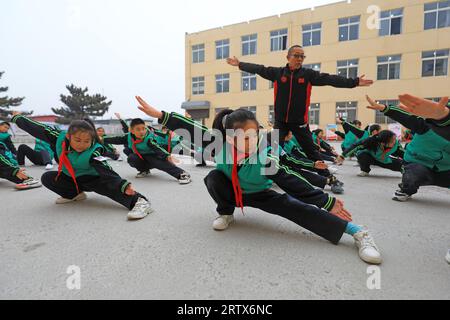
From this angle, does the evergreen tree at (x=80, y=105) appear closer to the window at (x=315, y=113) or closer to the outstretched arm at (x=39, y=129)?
the window at (x=315, y=113)

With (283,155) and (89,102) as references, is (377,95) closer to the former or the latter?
(283,155)

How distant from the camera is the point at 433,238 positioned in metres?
1.63

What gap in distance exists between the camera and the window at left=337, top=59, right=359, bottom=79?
14.6 m

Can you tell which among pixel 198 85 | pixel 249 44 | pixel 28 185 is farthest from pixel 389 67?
pixel 28 185

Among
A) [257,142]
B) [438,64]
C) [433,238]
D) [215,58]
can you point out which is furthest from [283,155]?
[215,58]

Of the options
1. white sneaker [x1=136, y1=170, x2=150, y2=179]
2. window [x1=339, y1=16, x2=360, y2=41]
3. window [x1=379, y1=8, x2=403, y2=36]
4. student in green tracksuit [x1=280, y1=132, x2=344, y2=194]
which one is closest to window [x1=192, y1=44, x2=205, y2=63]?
window [x1=339, y1=16, x2=360, y2=41]

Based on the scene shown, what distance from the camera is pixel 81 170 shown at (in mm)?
2338

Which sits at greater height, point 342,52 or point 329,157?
point 342,52

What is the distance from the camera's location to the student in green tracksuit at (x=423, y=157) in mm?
2457

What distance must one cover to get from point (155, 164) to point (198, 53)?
56.8 ft

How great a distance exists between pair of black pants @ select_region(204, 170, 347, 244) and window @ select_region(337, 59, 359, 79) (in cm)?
1509

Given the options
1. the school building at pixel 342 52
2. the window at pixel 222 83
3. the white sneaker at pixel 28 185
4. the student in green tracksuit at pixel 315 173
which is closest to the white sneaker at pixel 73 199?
the white sneaker at pixel 28 185

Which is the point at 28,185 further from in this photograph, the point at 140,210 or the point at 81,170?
the point at 140,210

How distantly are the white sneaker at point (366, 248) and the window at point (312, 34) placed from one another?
54.3 ft
